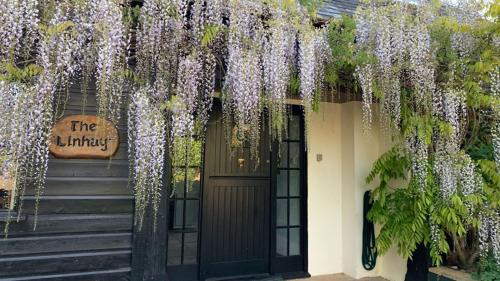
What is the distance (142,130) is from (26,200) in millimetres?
809

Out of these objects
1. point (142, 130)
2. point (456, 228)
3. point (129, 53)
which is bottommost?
point (456, 228)

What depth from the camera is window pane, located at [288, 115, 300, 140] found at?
13.1 ft

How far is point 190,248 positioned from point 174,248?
0.16 meters

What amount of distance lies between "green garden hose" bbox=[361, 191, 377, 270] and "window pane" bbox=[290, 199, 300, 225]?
2.41ft

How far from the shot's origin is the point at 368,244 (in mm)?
3771

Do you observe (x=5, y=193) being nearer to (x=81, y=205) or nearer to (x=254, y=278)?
(x=81, y=205)

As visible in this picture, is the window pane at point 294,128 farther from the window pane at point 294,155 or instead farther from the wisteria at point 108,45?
the wisteria at point 108,45

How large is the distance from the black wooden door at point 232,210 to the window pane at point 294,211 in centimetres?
30

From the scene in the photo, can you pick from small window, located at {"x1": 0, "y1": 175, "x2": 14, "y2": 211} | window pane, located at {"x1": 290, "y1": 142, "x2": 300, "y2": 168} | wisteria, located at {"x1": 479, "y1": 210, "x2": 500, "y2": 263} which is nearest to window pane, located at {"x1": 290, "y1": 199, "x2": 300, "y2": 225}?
window pane, located at {"x1": 290, "y1": 142, "x2": 300, "y2": 168}

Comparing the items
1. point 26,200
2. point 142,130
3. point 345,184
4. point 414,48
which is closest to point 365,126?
point 345,184

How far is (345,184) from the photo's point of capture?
156 inches

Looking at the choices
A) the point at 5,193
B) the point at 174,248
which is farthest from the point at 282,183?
the point at 5,193

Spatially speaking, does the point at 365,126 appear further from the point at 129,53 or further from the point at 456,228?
the point at 129,53

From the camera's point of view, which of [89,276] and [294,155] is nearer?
[89,276]
